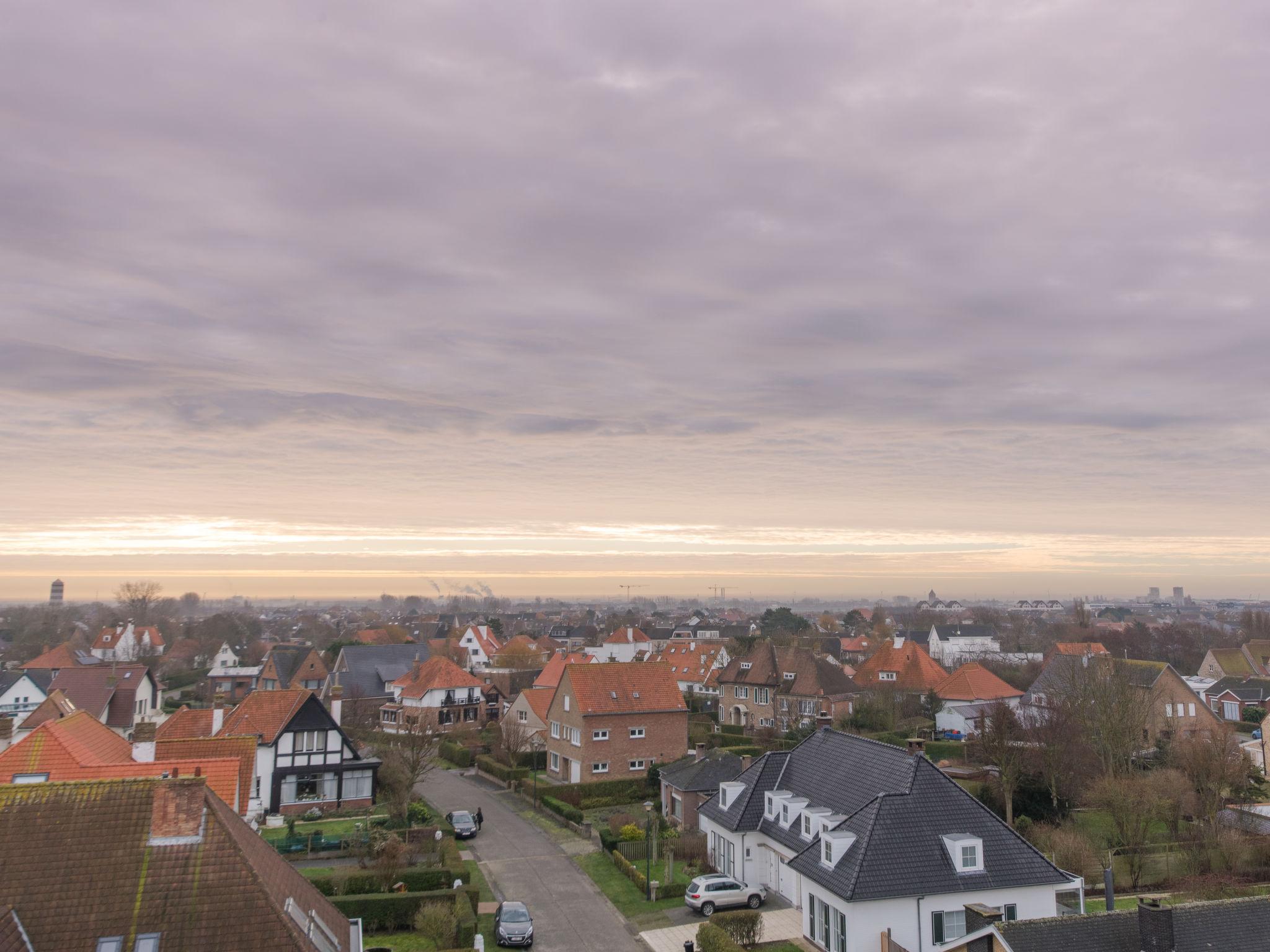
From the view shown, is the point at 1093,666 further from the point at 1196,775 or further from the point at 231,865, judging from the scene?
the point at 231,865

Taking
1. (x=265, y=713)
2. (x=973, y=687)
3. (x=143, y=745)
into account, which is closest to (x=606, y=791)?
(x=265, y=713)

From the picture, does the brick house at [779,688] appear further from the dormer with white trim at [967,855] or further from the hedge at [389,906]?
the hedge at [389,906]

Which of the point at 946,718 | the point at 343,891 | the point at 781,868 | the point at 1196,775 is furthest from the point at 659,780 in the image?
the point at 946,718

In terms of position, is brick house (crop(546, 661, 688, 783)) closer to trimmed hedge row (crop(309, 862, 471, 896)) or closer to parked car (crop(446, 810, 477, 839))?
parked car (crop(446, 810, 477, 839))

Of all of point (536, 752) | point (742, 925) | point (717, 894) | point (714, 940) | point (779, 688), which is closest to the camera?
point (714, 940)

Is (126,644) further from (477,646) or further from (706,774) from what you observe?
(706,774)

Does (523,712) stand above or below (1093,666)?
below
